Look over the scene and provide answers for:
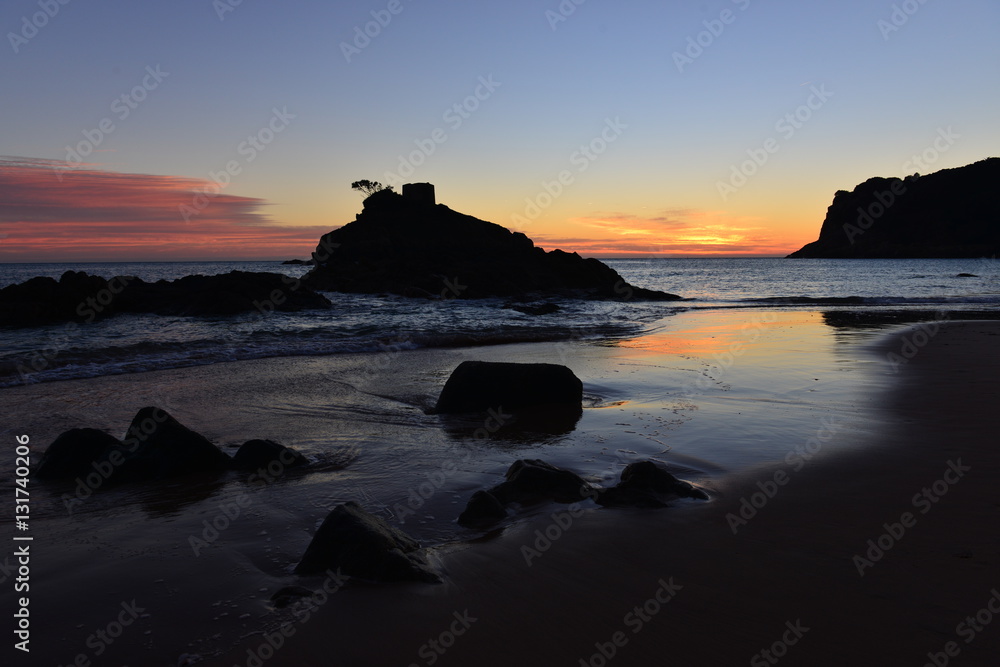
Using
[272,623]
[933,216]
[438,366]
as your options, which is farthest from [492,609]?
[933,216]

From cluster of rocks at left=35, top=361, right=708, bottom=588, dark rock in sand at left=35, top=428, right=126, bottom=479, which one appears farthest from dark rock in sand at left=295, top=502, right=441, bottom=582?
dark rock in sand at left=35, top=428, right=126, bottom=479

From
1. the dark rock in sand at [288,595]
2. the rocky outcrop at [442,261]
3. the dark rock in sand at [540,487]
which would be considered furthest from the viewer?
the rocky outcrop at [442,261]

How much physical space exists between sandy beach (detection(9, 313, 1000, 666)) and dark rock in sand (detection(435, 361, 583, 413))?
637 millimetres

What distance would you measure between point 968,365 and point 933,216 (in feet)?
524

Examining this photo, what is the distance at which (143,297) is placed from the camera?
83.5 feet

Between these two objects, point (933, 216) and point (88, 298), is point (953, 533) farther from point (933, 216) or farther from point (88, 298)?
point (933, 216)

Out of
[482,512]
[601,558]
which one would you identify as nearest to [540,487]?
[482,512]
